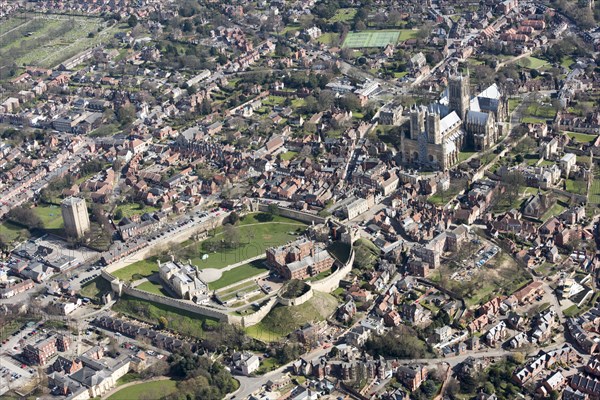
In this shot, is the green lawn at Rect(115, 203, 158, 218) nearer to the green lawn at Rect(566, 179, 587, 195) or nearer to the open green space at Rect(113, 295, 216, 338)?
the open green space at Rect(113, 295, 216, 338)

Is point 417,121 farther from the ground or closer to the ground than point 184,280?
farther from the ground

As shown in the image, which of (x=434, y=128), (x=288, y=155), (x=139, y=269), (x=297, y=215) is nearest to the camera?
(x=139, y=269)

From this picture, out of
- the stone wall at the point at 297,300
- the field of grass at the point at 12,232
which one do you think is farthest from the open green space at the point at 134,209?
the stone wall at the point at 297,300

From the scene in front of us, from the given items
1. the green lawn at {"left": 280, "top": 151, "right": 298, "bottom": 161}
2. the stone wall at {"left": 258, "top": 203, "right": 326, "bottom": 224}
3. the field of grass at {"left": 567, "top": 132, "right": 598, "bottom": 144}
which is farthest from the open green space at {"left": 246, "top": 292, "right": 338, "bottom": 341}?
the field of grass at {"left": 567, "top": 132, "right": 598, "bottom": 144}

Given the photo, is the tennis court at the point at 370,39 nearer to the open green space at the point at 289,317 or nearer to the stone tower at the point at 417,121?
the stone tower at the point at 417,121

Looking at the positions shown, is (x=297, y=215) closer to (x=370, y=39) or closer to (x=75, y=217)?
(x=75, y=217)

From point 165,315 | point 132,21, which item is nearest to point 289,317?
point 165,315

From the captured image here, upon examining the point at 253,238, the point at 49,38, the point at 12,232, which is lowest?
the point at 49,38
